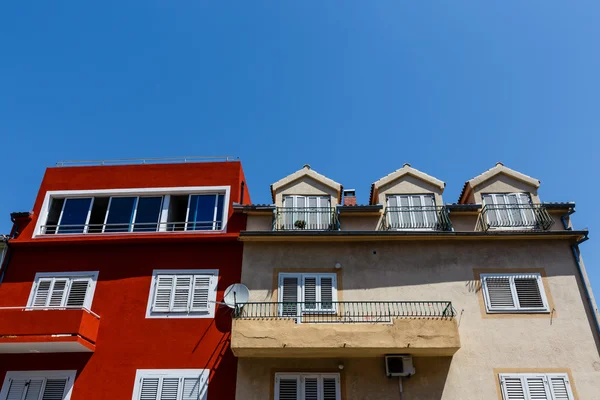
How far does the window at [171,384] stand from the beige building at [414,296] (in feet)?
4.22

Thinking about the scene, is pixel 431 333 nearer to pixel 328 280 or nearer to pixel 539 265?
pixel 328 280

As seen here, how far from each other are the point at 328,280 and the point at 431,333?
4150 mm

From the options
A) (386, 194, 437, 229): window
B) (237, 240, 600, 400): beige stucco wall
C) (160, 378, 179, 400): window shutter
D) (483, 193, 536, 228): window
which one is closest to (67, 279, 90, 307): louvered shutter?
(160, 378, 179, 400): window shutter

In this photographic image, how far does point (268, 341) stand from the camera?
16609 millimetres

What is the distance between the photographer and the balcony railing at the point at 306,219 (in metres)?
20.3

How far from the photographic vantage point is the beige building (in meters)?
16.7

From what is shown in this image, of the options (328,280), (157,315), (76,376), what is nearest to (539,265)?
(328,280)

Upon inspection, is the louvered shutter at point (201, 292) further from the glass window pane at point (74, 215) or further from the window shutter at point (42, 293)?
the glass window pane at point (74, 215)

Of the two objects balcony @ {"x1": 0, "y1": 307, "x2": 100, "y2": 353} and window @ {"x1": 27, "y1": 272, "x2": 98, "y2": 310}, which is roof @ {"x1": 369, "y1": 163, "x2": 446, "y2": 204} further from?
balcony @ {"x1": 0, "y1": 307, "x2": 100, "y2": 353}

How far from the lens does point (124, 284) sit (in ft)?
62.8

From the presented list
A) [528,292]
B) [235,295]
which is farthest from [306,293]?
[528,292]

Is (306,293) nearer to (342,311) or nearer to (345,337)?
(342,311)

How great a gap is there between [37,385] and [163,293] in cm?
494

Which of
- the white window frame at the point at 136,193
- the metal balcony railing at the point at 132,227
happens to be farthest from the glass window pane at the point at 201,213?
the white window frame at the point at 136,193
